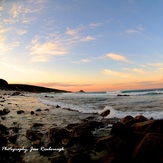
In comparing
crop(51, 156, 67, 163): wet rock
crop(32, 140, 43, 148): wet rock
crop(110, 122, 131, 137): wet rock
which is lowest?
crop(51, 156, 67, 163): wet rock

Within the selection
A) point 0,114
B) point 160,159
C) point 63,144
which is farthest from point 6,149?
point 0,114

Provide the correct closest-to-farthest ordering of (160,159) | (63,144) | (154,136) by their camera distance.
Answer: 1. (160,159)
2. (154,136)
3. (63,144)

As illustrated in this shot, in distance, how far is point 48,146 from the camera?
795cm

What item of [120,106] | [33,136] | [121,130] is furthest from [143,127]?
[120,106]

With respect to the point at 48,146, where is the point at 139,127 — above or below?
above

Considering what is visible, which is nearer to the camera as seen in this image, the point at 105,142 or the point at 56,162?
the point at 56,162

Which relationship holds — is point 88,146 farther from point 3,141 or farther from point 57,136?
point 3,141

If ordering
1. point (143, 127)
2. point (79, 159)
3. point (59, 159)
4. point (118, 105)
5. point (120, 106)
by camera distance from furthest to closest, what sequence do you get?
point (118, 105) < point (120, 106) < point (143, 127) < point (59, 159) < point (79, 159)

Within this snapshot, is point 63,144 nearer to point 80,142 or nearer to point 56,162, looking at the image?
point 80,142

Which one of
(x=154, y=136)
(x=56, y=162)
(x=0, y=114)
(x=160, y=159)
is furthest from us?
(x=0, y=114)

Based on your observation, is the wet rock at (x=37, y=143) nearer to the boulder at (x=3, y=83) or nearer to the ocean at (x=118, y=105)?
the ocean at (x=118, y=105)

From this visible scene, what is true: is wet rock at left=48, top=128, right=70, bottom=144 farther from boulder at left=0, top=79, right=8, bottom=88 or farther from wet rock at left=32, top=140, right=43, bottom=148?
boulder at left=0, top=79, right=8, bottom=88

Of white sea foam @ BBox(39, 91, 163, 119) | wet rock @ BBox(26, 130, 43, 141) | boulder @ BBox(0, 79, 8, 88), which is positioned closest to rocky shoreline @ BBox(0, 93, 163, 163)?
wet rock @ BBox(26, 130, 43, 141)

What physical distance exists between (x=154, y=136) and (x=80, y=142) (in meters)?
2.63
